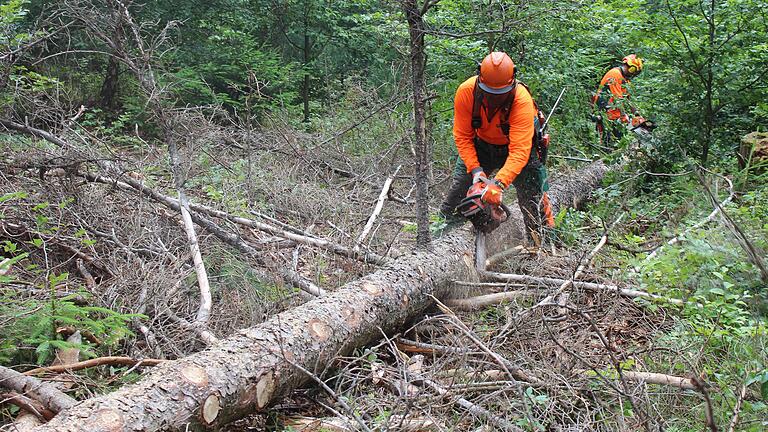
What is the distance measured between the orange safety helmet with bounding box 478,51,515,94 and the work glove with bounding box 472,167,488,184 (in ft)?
2.23

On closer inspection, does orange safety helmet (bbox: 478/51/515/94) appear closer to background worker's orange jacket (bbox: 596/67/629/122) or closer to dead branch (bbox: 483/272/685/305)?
dead branch (bbox: 483/272/685/305)

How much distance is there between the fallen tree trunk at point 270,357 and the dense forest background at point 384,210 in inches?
8.7

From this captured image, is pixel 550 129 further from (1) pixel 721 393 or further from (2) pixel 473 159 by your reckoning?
(1) pixel 721 393

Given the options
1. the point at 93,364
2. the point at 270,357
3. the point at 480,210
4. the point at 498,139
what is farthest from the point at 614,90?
the point at 93,364

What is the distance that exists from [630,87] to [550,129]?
1359mm

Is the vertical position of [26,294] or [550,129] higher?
[550,129]

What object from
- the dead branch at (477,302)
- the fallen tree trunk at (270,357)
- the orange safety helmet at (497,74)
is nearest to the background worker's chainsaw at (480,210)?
the fallen tree trunk at (270,357)

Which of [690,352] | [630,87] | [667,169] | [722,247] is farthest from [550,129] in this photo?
[690,352]

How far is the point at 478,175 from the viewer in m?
4.88

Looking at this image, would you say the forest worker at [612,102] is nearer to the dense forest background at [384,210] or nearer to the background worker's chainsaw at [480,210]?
the dense forest background at [384,210]

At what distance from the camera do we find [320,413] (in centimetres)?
320

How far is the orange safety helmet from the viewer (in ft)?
15.0

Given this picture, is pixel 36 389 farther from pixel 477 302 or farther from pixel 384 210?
pixel 384 210

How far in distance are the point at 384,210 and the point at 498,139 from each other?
1828 millimetres
